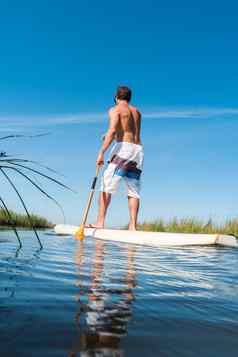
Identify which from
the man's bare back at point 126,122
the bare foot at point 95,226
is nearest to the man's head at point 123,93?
the man's bare back at point 126,122

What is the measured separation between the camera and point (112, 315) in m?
1.60

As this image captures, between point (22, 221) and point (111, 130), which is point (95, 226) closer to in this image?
point (111, 130)

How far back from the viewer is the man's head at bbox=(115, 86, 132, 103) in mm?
8641

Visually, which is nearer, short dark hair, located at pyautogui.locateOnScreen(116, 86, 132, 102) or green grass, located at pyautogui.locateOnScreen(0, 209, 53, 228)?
short dark hair, located at pyautogui.locateOnScreen(116, 86, 132, 102)

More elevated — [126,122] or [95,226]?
[126,122]

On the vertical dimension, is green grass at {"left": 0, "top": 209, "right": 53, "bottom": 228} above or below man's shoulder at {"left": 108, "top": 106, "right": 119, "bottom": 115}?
below

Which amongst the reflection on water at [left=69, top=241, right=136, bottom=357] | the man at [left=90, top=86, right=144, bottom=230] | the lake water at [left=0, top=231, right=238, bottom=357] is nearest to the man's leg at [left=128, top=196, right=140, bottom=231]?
the man at [left=90, top=86, right=144, bottom=230]

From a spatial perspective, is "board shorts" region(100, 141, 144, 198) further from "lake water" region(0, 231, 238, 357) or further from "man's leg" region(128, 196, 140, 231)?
"lake water" region(0, 231, 238, 357)

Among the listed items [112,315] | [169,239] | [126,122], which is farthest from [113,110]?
[112,315]

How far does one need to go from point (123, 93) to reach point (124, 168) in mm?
1526

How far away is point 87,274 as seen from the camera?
2.73 m

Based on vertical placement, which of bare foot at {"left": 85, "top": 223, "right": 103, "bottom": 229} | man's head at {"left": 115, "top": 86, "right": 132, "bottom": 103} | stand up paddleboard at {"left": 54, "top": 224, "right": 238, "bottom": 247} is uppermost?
man's head at {"left": 115, "top": 86, "right": 132, "bottom": 103}

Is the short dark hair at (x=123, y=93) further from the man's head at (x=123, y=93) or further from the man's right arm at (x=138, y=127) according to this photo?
the man's right arm at (x=138, y=127)

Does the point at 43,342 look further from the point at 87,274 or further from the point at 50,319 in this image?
the point at 87,274
